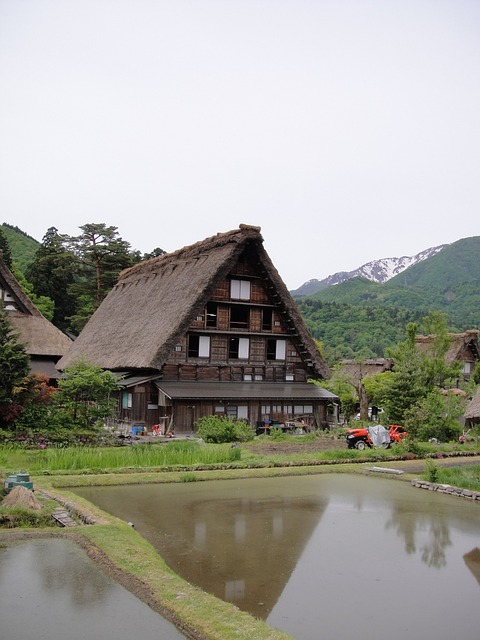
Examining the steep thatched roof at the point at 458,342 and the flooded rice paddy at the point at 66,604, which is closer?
the flooded rice paddy at the point at 66,604

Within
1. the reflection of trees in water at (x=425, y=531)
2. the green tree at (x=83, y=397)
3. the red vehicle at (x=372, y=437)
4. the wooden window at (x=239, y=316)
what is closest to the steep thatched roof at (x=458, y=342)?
the wooden window at (x=239, y=316)

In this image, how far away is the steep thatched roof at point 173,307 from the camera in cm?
2818

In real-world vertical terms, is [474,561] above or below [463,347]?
below

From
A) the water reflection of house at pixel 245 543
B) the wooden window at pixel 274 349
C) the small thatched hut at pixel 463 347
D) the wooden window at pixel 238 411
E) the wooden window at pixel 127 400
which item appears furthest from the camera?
the small thatched hut at pixel 463 347

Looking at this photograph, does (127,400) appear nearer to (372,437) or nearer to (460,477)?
(372,437)

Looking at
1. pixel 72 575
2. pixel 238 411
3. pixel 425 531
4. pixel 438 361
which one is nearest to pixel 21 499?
pixel 72 575

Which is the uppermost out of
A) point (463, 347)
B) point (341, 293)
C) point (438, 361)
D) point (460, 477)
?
point (341, 293)

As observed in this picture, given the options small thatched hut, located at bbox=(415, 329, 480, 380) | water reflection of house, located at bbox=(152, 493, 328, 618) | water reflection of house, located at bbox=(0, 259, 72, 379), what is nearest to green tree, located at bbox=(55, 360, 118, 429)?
water reflection of house, located at bbox=(152, 493, 328, 618)

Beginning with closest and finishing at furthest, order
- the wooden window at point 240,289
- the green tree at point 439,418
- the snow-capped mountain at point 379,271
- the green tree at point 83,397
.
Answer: the green tree at point 83,397 < the green tree at point 439,418 < the wooden window at point 240,289 < the snow-capped mountain at point 379,271

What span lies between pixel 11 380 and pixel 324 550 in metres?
13.7

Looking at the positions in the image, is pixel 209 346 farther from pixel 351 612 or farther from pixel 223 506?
pixel 351 612

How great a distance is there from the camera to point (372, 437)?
23.6 metres

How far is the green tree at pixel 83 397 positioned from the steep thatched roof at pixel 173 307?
3956 millimetres

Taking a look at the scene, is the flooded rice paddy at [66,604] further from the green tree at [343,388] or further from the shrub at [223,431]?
the green tree at [343,388]
